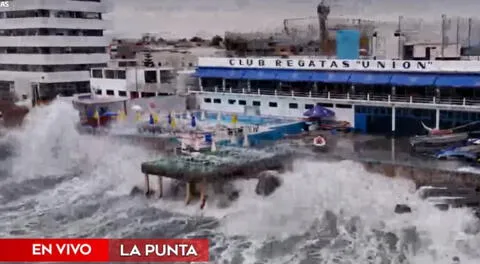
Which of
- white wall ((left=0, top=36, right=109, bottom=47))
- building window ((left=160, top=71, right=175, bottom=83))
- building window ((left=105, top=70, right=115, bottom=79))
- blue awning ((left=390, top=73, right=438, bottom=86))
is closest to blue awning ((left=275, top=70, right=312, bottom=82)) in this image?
blue awning ((left=390, top=73, right=438, bottom=86))

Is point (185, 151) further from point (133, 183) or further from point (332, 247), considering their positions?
point (332, 247)

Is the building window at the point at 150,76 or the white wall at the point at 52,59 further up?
the white wall at the point at 52,59

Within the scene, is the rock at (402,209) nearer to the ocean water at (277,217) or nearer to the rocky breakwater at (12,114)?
the ocean water at (277,217)

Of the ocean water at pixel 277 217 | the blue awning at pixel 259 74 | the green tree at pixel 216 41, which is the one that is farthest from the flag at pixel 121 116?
the green tree at pixel 216 41

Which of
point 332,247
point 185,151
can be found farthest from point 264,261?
point 185,151

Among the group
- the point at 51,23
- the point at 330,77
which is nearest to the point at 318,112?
the point at 330,77

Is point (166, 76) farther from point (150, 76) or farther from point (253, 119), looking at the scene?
point (253, 119)
